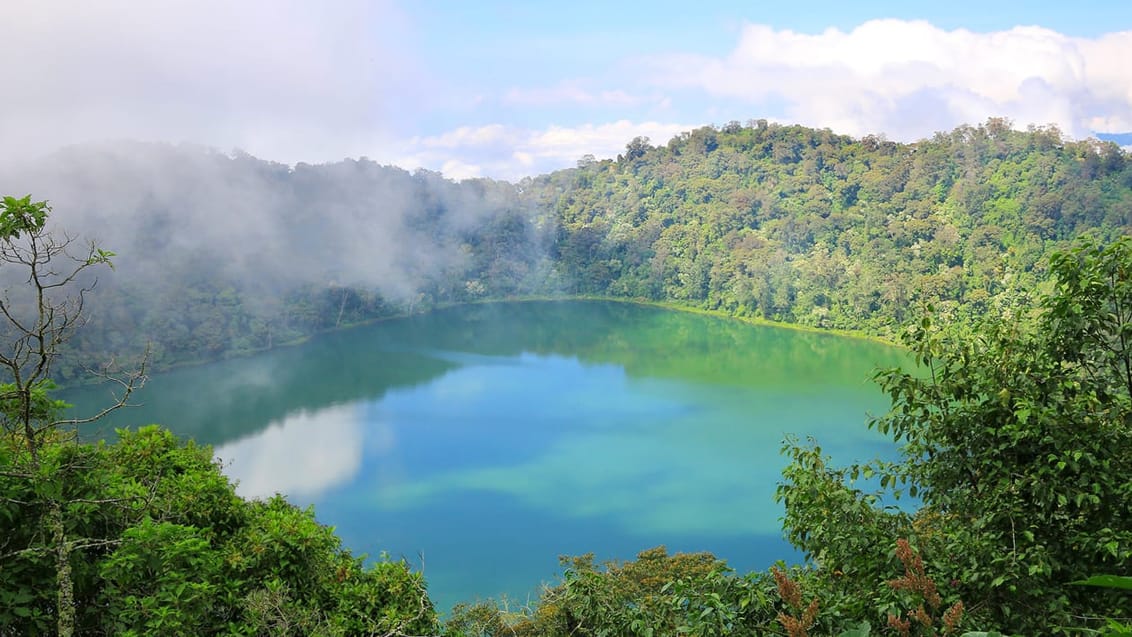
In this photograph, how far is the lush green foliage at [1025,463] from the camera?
260cm

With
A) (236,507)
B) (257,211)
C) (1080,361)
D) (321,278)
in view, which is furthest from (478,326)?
(1080,361)

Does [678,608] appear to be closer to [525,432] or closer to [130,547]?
[130,547]

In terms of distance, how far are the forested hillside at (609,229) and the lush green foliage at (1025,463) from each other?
23449mm

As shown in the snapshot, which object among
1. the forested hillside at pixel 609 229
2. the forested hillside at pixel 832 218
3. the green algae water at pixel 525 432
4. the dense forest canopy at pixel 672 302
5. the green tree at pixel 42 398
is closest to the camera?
the green tree at pixel 42 398

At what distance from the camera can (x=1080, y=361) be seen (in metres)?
2.89

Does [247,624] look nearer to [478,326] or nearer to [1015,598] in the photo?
[1015,598]

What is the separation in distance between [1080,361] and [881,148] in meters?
38.9

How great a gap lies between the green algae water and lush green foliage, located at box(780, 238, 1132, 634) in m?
5.76

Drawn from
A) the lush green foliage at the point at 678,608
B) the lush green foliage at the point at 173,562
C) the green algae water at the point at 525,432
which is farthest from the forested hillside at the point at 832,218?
the lush green foliage at the point at 173,562

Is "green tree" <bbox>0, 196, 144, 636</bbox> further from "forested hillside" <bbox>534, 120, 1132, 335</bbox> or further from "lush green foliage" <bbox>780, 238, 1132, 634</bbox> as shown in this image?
"forested hillside" <bbox>534, 120, 1132, 335</bbox>

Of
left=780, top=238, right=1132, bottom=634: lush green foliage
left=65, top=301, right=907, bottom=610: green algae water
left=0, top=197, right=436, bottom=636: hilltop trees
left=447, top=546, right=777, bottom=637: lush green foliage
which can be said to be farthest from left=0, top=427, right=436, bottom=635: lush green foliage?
left=65, top=301, right=907, bottom=610: green algae water

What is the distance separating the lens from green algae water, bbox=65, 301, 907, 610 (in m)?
12.8

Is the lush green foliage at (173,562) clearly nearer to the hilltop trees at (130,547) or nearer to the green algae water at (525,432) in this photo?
the hilltop trees at (130,547)

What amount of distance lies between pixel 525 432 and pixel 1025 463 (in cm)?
1628
